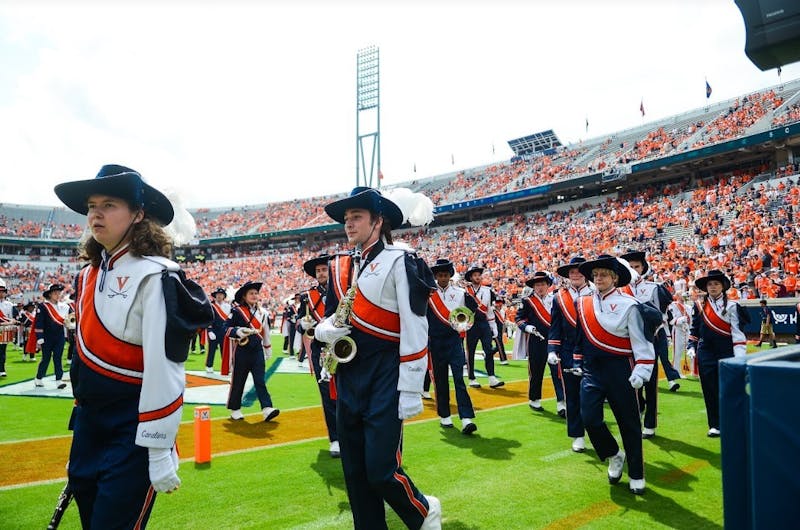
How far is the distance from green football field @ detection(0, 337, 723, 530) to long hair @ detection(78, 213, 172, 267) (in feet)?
7.91

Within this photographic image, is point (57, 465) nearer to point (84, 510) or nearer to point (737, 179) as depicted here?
point (84, 510)

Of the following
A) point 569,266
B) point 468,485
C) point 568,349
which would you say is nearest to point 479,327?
point 569,266

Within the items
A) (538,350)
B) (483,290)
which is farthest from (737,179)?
(538,350)

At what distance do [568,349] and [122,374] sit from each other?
5762 mm

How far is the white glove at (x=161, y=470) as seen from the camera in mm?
2248

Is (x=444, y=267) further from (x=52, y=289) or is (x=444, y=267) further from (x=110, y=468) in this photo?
(x=52, y=289)

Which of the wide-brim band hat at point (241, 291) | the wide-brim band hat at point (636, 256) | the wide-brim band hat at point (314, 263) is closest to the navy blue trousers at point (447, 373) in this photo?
the wide-brim band hat at point (314, 263)

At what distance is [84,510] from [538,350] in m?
7.34

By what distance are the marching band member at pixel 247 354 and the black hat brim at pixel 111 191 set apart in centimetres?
546

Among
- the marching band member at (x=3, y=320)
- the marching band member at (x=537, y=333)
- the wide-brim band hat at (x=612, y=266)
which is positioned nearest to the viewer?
the wide-brim band hat at (x=612, y=266)

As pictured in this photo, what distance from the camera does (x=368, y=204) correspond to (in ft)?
11.8

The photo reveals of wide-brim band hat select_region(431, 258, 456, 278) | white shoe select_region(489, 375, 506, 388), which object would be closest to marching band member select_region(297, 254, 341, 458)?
wide-brim band hat select_region(431, 258, 456, 278)

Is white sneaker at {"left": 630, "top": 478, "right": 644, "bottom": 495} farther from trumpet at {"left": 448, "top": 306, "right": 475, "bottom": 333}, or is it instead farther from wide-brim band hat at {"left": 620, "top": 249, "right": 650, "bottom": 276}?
wide-brim band hat at {"left": 620, "top": 249, "right": 650, "bottom": 276}

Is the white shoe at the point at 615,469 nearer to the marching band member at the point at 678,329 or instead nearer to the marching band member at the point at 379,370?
the marching band member at the point at 379,370
